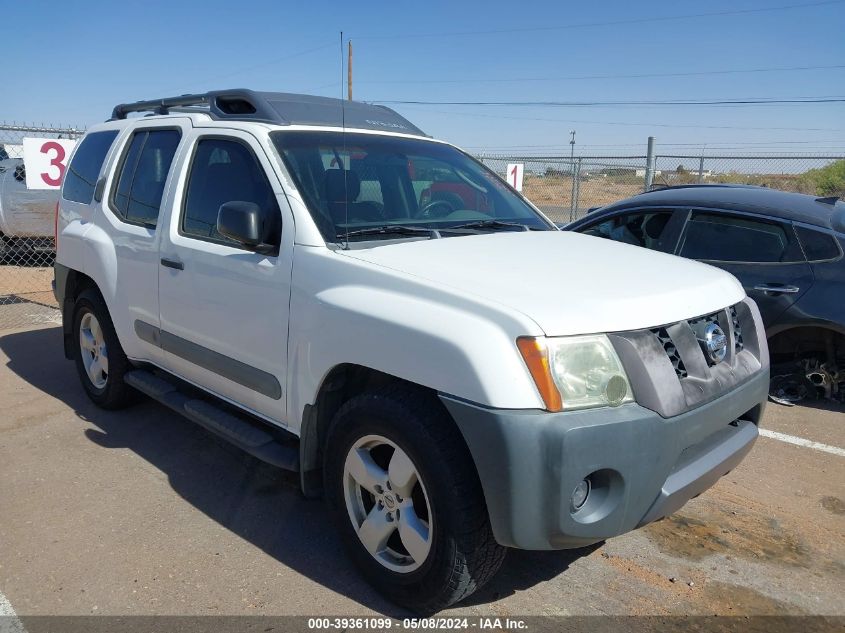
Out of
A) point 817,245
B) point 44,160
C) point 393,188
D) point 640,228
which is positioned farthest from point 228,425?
point 44,160

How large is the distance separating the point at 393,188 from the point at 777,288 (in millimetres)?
3082

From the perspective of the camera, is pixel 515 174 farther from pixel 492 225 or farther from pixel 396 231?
pixel 396 231

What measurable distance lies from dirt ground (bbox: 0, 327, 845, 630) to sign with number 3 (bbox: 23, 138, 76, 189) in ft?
14.3

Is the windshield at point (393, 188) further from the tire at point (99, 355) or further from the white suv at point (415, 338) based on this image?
the tire at point (99, 355)

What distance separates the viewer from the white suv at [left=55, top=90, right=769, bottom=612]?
237 cm

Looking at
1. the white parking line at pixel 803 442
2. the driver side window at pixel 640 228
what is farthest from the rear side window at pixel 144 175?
the white parking line at pixel 803 442

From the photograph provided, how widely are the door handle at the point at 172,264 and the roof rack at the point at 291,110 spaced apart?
865mm

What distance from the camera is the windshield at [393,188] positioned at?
3.31m

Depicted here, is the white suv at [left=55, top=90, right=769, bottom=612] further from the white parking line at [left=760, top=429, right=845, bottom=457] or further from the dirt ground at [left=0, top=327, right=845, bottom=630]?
the white parking line at [left=760, top=429, right=845, bottom=457]

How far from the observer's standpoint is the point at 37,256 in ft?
39.8

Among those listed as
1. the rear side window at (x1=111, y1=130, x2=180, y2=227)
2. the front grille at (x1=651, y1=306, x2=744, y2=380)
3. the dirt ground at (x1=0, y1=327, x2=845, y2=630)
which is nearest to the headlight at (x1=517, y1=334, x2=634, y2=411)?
the front grille at (x1=651, y1=306, x2=744, y2=380)

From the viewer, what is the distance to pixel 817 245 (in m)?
5.02

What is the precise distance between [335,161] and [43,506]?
Result: 245 centimetres

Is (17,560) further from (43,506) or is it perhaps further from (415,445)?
(415,445)
